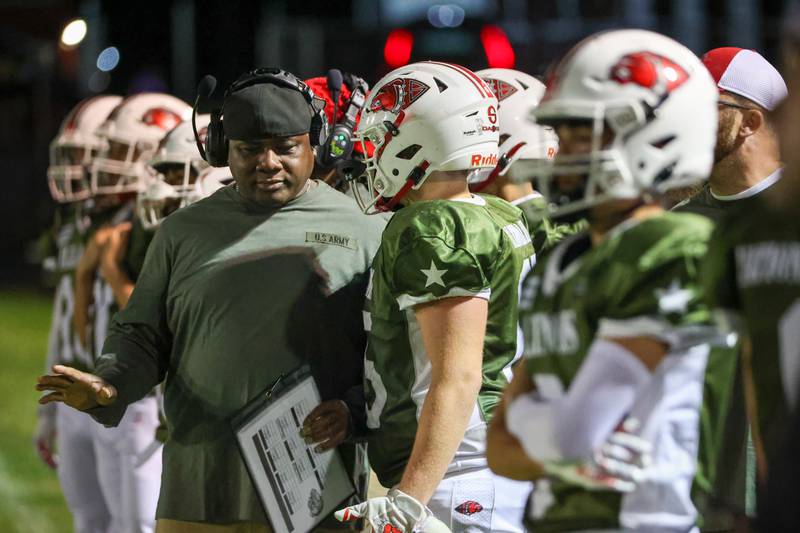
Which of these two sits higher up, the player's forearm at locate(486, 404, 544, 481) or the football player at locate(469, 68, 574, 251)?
the football player at locate(469, 68, 574, 251)

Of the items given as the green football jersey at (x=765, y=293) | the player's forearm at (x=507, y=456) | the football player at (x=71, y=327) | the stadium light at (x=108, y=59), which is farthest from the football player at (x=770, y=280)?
the stadium light at (x=108, y=59)

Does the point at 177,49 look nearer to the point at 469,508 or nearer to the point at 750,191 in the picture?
the point at 750,191

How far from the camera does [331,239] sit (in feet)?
12.2

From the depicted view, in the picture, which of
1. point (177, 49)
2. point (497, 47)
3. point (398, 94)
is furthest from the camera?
point (177, 49)

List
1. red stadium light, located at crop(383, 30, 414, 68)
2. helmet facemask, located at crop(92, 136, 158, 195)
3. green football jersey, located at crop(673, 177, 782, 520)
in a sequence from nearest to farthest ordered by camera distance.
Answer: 1. green football jersey, located at crop(673, 177, 782, 520)
2. helmet facemask, located at crop(92, 136, 158, 195)
3. red stadium light, located at crop(383, 30, 414, 68)

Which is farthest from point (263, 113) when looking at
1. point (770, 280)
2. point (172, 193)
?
point (770, 280)

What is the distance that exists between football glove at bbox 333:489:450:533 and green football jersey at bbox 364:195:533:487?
29 centimetres

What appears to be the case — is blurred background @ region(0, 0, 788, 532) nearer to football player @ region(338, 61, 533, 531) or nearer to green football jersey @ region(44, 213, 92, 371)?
green football jersey @ region(44, 213, 92, 371)

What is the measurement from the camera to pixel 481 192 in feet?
13.9

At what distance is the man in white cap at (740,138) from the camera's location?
152 inches

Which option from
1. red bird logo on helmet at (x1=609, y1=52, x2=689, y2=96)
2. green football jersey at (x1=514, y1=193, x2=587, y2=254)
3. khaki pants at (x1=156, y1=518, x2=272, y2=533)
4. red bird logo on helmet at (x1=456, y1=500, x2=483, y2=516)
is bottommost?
khaki pants at (x1=156, y1=518, x2=272, y2=533)

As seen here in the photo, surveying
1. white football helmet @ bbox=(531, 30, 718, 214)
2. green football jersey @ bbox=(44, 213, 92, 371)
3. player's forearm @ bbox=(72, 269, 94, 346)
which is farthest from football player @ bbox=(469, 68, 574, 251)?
green football jersey @ bbox=(44, 213, 92, 371)

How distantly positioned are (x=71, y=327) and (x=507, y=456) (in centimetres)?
384

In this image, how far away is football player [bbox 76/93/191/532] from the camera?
5.50 meters
